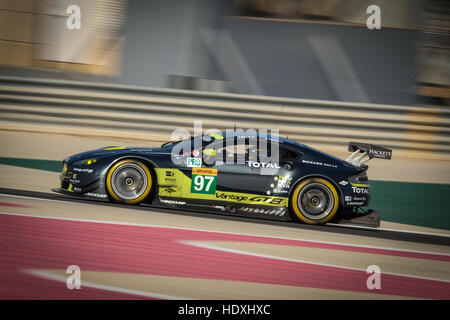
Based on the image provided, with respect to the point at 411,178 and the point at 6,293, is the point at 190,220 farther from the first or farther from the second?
the point at 411,178

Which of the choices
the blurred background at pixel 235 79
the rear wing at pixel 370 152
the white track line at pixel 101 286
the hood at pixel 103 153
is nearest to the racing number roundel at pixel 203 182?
the hood at pixel 103 153

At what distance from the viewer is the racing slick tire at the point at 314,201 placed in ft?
23.5

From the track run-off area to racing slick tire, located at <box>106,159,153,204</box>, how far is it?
15 centimetres

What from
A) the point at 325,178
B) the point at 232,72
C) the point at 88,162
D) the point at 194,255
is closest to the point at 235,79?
the point at 232,72

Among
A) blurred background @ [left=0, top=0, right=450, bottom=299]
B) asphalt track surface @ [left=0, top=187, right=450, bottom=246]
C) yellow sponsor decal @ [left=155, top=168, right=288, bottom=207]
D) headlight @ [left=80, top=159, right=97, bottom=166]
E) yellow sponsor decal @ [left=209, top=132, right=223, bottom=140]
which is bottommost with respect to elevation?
asphalt track surface @ [left=0, top=187, right=450, bottom=246]

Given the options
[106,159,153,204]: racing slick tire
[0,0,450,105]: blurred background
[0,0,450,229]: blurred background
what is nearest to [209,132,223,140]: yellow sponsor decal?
[106,159,153,204]: racing slick tire

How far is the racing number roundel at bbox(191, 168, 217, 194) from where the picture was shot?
7027 millimetres

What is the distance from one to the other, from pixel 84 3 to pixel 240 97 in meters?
4.28

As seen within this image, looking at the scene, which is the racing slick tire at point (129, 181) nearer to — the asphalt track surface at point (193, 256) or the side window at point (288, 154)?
the asphalt track surface at point (193, 256)

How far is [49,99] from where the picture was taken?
11695 mm

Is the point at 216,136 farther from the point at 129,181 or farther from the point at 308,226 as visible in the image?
the point at 308,226

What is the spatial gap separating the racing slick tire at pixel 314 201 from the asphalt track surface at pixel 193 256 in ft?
0.53

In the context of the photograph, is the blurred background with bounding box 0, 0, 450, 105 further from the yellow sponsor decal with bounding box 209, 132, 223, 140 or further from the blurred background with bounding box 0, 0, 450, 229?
the yellow sponsor decal with bounding box 209, 132, 223, 140
